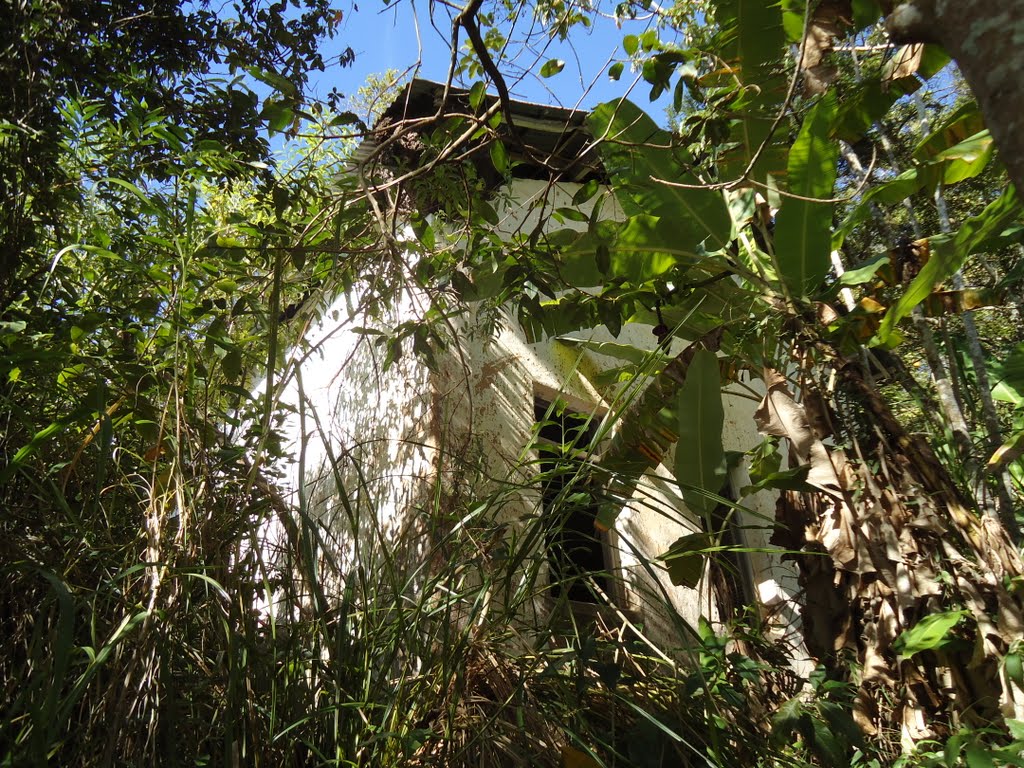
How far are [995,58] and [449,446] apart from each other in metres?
2.35

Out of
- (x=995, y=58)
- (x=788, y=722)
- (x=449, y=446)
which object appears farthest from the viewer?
(x=449, y=446)

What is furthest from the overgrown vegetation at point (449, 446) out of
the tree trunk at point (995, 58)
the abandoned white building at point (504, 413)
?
the tree trunk at point (995, 58)

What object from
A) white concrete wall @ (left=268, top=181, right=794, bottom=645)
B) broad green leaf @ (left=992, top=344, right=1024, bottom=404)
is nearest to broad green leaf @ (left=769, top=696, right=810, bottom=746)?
white concrete wall @ (left=268, top=181, right=794, bottom=645)

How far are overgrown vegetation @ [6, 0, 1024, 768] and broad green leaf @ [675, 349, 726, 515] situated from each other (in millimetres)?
13

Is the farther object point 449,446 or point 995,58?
point 449,446

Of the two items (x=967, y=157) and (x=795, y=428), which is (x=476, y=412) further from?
(x=967, y=157)

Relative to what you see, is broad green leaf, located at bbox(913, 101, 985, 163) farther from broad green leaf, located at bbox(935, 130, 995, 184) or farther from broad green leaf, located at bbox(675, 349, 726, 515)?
broad green leaf, located at bbox(675, 349, 726, 515)

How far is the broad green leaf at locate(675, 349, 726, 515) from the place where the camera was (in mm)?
2848

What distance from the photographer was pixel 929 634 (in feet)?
8.11

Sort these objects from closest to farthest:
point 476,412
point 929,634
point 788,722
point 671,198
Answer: point 788,722 → point 929,634 → point 671,198 → point 476,412

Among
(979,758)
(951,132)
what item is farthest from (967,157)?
(979,758)

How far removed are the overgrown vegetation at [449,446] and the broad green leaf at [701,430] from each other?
0.01 m

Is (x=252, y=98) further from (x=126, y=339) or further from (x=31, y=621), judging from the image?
(x=31, y=621)

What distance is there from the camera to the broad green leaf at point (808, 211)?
3143 millimetres
